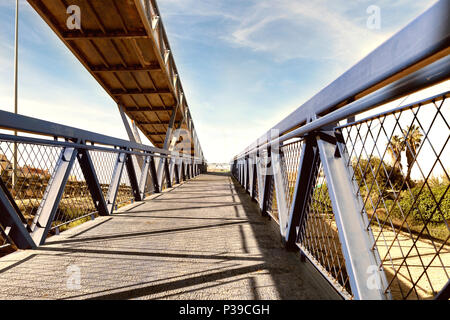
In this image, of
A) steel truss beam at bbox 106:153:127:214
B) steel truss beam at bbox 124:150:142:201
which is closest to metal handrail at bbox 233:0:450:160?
steel truss beam at bbox 106:153:127:214

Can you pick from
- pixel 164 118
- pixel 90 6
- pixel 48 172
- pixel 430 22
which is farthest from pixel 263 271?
pixel 164 118

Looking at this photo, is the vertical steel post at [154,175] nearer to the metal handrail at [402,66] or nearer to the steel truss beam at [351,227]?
the steel truss beam at [351,227]

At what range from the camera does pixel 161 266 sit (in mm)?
1997

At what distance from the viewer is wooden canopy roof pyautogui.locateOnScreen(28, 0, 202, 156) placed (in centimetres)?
550

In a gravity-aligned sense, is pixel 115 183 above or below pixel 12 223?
above

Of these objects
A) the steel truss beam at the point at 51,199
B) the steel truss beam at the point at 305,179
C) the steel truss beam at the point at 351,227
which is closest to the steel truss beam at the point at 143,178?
the steel truss beam at the point at 51,199

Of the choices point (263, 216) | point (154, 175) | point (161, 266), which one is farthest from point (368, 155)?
point (154, 175)

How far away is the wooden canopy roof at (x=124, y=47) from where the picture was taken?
550 centimetres

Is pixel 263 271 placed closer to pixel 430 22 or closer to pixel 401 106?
pixel 401 106

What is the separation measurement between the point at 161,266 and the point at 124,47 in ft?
24.1

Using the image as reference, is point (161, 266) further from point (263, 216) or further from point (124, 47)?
point (124, 47)
